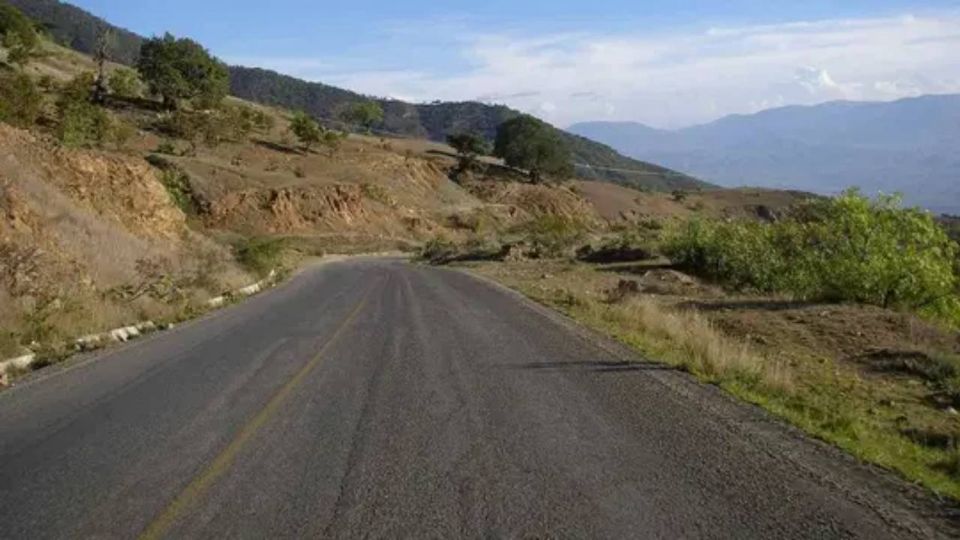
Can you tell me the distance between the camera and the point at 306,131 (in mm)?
98000

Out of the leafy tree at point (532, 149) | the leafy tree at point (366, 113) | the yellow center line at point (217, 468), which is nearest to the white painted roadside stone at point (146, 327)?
the yellow center line at point (217, 468)

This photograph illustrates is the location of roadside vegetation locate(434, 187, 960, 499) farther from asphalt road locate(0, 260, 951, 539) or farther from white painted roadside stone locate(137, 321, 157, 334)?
white painted roadside stone locate(137, 321, 157, 334)

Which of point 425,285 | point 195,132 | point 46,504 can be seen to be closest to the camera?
point 46,504

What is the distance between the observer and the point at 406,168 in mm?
103000

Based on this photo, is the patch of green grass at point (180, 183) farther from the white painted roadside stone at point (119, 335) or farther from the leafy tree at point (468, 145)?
the leafy tree at point (468, 145)

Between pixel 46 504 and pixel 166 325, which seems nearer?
pixel 46 504

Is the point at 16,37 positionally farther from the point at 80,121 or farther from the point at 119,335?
the point at 119,335

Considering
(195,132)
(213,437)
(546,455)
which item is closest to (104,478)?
(213,437)

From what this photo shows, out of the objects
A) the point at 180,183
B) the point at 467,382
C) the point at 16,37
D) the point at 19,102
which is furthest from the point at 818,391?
the point at 16,37

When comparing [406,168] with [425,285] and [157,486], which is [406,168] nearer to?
[425,285]

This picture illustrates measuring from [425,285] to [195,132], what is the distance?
204 feet

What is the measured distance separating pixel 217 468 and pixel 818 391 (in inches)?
392

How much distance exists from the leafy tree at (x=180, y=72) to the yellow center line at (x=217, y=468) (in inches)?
3633

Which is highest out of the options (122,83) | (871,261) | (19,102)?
(122,83)
